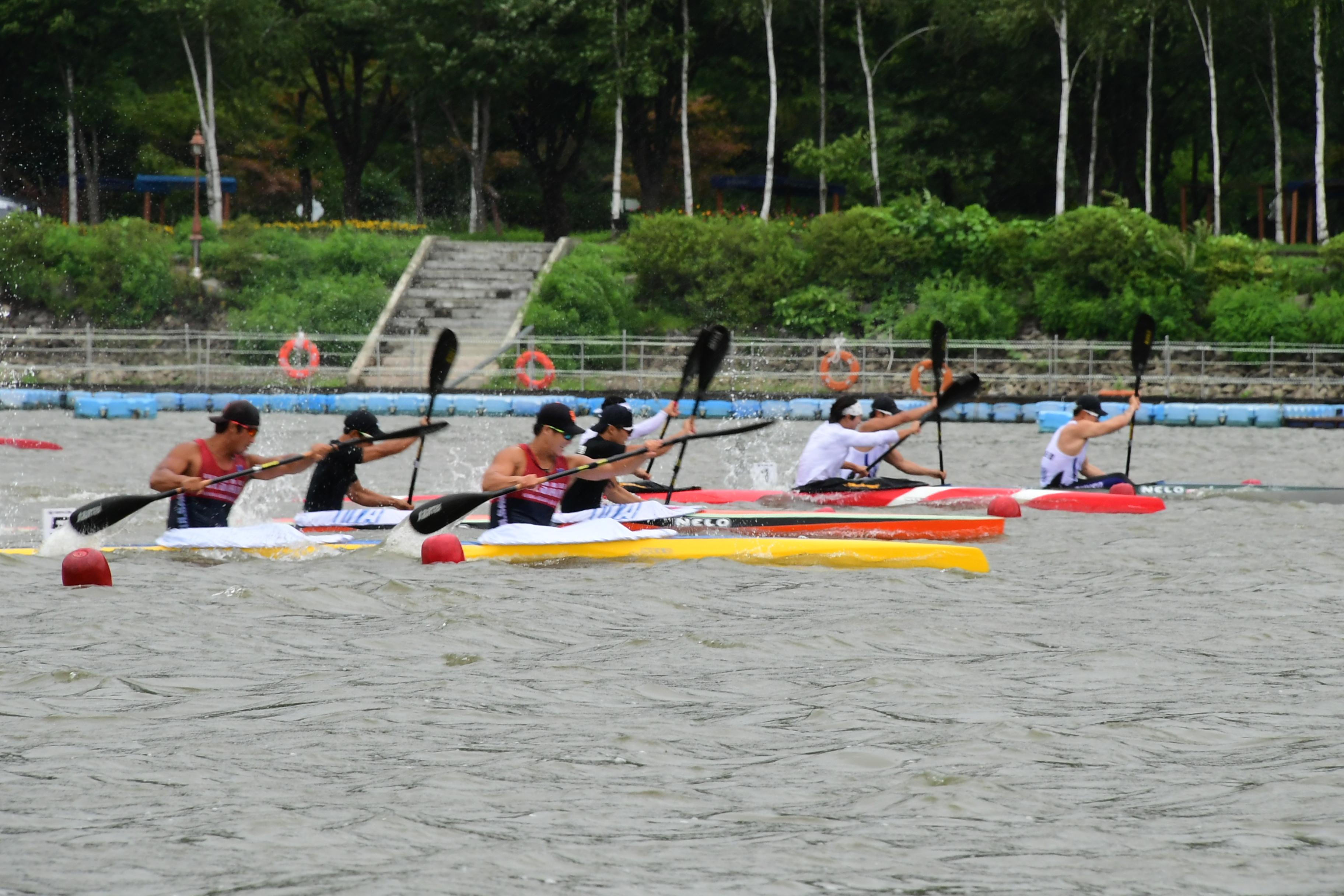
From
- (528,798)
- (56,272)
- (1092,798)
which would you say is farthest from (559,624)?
(56,272)

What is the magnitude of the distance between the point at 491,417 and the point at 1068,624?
65.6 feet

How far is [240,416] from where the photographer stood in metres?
12.0

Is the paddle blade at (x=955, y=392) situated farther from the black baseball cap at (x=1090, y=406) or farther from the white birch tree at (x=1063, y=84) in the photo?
the white birch tree at (x=1063, y=84)

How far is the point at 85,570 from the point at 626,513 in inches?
170

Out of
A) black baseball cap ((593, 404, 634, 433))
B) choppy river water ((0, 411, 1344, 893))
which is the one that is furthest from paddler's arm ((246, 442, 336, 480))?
black baseball cap ((593, 404, 634, 433))

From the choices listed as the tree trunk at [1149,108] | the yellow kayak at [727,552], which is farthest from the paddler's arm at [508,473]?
the tree trunk at [1149,108]

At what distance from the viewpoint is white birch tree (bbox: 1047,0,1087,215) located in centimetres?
3672

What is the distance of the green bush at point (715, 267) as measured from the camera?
37188 millimetres

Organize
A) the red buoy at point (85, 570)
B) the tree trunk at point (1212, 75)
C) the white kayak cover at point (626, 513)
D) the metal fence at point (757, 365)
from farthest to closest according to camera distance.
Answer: the tree trunk at point (1212, 75)
the metal fence at point (757, 365)
the white kayak cover at point (626, 513)
the red buoy at point (85, 570)

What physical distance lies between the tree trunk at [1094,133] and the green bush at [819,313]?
7.38 m

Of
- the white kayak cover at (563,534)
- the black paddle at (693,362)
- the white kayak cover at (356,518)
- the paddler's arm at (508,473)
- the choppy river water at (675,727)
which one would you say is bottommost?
the choppy river water at (675,727)

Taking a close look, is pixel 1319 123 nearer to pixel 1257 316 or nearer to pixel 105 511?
pixel 1257 316

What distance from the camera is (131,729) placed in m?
7.51

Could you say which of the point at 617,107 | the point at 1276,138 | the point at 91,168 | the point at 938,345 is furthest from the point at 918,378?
the point at 91,168
